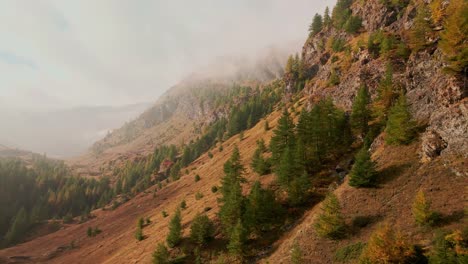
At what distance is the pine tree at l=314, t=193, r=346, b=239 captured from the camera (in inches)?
1647

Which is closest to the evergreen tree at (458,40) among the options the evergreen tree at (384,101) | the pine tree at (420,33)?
the evergreen tree at (384,101)

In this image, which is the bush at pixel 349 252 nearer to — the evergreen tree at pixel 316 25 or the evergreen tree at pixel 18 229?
the evergreen tree at pixel 316 25

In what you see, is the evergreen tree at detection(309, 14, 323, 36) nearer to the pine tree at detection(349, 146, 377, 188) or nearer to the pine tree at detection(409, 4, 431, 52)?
the pine tree at detection(409, 4, 431, 52)

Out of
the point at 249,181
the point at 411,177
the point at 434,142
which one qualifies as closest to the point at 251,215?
the point at 249,181

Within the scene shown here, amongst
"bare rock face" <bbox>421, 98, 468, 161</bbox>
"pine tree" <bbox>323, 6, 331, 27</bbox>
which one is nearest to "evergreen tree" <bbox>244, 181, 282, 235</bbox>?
"bare rock face" <bbox>421, 98, 468, 161</bbox>

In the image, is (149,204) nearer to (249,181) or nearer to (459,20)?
(249,181)

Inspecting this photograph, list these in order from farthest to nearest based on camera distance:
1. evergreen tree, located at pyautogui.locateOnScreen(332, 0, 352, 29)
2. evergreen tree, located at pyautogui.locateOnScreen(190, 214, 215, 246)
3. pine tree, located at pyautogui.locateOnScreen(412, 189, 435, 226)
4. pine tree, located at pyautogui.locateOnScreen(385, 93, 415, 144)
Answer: evergreen tree, located at pyautogui.locateOnScreen(332, 0, 352, 29)
evergreen tree, located at pyautogui.locateOnScreen(190, 214, 215, 246)
pine tree, located at pyautogui.locateOnScreen(385, 93, 415, 144)
pine tree, located at pyautogui.locateOnScreen(412, 189, 435, 226)

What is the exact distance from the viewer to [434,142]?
46031 millimetres

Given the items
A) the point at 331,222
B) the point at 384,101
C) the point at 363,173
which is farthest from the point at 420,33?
the point at 331,222

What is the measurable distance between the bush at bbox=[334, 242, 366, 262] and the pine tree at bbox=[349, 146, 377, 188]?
1215cm

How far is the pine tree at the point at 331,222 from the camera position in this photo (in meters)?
41.8

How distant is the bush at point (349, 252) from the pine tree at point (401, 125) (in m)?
23.3

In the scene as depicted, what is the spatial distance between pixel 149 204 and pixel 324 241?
10361 cm

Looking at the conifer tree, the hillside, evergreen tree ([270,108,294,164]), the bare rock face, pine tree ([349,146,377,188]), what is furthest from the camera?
evergreen tree ([270,108,294,164])
